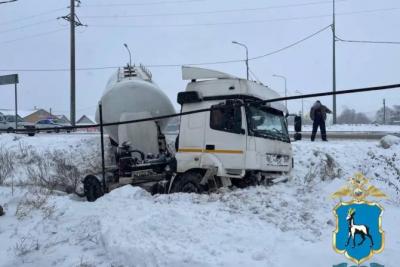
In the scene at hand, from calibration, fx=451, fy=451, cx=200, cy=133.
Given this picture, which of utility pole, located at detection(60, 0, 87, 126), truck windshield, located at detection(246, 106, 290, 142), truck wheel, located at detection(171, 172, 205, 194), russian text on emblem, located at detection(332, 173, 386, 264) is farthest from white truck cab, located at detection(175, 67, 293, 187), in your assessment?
utility pole, located at detection(60, 0, 87, 126)

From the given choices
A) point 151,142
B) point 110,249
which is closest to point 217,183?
point 151,142

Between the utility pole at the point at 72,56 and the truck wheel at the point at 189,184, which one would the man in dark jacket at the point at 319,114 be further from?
the utility pole at the point at 72,56

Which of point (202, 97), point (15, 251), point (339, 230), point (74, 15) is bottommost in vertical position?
point (15, 251)

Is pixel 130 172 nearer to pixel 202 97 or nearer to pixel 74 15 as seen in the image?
pixel 202 97

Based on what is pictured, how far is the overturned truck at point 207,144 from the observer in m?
9.05

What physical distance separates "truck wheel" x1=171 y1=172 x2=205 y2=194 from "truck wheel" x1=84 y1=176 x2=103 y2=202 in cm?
197

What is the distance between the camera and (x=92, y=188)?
1068cm

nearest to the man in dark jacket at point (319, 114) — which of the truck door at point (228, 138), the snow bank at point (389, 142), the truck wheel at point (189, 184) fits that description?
the snow bank at point (389, 142)

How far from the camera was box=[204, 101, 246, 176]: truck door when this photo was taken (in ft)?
29.5

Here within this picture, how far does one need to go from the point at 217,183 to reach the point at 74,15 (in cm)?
2482

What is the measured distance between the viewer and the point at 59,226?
21.2ft

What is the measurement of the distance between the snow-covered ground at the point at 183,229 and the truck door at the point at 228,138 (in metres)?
0.72

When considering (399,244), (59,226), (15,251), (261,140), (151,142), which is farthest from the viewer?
(151,142)

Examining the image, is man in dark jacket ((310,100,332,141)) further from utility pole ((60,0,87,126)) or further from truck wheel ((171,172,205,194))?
utility pole ((60,0,87,126))
